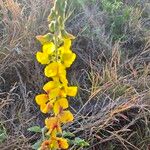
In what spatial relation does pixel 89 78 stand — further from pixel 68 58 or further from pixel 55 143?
pixel 68 58

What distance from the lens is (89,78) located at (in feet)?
7.72

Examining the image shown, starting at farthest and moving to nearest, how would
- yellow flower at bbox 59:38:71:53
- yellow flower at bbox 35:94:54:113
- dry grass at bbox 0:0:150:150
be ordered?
dry grass at bbox 0:0:150:150 < yellow flower at bbox 35:94:54:113 < yellow flower at bbox 59:38:71:53

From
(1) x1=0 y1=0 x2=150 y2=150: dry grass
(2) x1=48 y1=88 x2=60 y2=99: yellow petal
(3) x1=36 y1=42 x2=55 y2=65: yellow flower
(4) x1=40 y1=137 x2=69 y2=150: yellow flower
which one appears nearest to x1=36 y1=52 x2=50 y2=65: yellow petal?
(3) x1=36 y1=42 x2=55 y2=65: yellow flower

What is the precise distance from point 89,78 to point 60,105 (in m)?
1.04

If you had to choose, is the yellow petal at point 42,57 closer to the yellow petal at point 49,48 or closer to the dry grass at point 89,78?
the yellow petal at point 49,48

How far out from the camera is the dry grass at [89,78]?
6.89 feet

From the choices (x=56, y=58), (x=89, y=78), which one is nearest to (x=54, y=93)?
(x=56, y=58)

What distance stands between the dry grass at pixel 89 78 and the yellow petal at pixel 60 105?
0.60m

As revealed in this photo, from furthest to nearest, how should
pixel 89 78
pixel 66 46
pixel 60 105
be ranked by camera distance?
pixel 89 78 < pixel 60 105 < pixel 66 46

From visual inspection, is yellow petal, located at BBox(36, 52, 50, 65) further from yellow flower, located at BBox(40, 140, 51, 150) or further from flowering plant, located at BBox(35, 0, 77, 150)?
yellow flower, located at BBox(40, 140, 51, 150)

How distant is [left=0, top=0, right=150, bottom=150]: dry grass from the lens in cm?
210

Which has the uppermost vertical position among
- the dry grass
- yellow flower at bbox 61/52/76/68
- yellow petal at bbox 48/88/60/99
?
A: yellow flower at bbox 61/52/76/68

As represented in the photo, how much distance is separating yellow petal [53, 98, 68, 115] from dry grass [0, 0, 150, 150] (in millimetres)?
604

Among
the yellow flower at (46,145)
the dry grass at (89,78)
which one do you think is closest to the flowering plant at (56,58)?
the yellow flower at (46,145)
